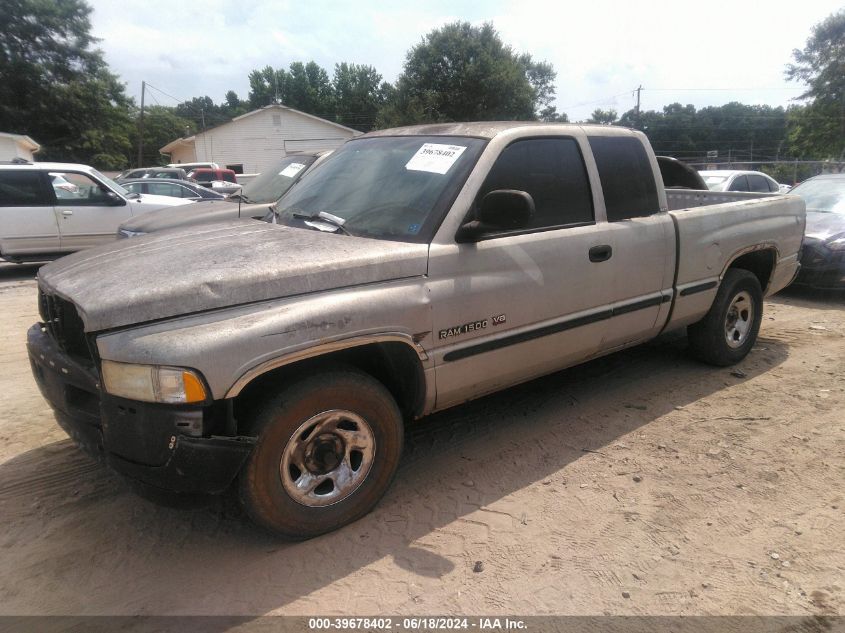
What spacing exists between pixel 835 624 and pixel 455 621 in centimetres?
147

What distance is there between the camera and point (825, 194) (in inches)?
355

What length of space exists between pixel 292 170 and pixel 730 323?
218 inches

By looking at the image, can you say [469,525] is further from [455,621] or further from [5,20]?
[5,20]

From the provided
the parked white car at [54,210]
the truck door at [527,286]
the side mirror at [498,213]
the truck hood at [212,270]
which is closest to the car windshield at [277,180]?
the parked white car at [54,210]

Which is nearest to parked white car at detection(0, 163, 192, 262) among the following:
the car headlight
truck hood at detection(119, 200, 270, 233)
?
truck hood at detection(119, 200, 270, 233)

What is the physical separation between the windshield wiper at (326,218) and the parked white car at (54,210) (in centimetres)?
829

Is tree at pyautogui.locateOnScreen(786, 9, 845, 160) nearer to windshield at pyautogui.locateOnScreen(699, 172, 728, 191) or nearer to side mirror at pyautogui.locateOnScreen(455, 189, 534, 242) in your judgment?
windshield at pyautogui.locateOnScreen(699, 172, 728, 191)

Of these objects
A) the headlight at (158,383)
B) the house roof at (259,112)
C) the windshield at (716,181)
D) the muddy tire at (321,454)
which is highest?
the house roof at (259,112)

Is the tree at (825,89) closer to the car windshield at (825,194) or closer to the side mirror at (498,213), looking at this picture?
the car windshield at (825,194)

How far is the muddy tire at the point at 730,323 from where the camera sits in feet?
16.0

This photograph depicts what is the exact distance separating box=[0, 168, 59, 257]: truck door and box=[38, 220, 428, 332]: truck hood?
791 cm

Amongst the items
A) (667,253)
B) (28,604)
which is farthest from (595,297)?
(28,604)

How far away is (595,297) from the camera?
3.83 meters

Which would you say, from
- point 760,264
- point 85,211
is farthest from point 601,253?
point 85,211
